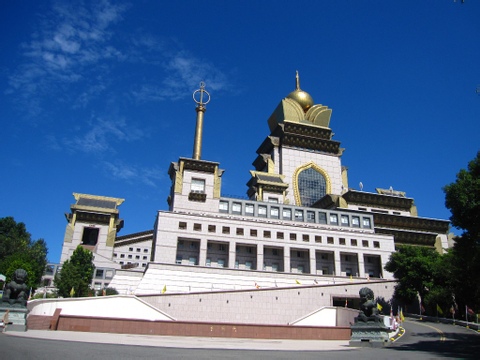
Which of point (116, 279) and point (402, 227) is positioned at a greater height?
point (402, 227)

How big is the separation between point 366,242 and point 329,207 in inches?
523

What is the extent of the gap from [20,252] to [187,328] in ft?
223

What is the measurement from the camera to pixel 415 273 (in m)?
51.3

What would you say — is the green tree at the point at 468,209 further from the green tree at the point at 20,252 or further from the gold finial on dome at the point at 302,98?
the gold finial on dome at the point at 302,98

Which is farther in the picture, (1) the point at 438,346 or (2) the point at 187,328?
(2) the point at 187,328

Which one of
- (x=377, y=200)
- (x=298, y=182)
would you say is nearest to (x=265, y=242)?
(x=298, y=182)

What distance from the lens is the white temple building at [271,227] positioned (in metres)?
56.9

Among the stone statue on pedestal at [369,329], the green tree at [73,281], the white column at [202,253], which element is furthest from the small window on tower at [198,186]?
the stone statue on pedestal at [369,329]

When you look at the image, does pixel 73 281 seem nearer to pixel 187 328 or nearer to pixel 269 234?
pixel 269 234

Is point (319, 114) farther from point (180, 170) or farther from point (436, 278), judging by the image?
point (436, 278)

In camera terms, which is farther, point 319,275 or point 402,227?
point 402,227

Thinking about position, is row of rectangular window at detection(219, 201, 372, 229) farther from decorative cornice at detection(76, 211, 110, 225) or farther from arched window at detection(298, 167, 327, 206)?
decorative cornice at detection(76, 211, 110, 225)

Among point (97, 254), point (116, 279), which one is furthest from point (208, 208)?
point (97, 254)

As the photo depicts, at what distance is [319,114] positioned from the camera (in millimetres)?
93750
